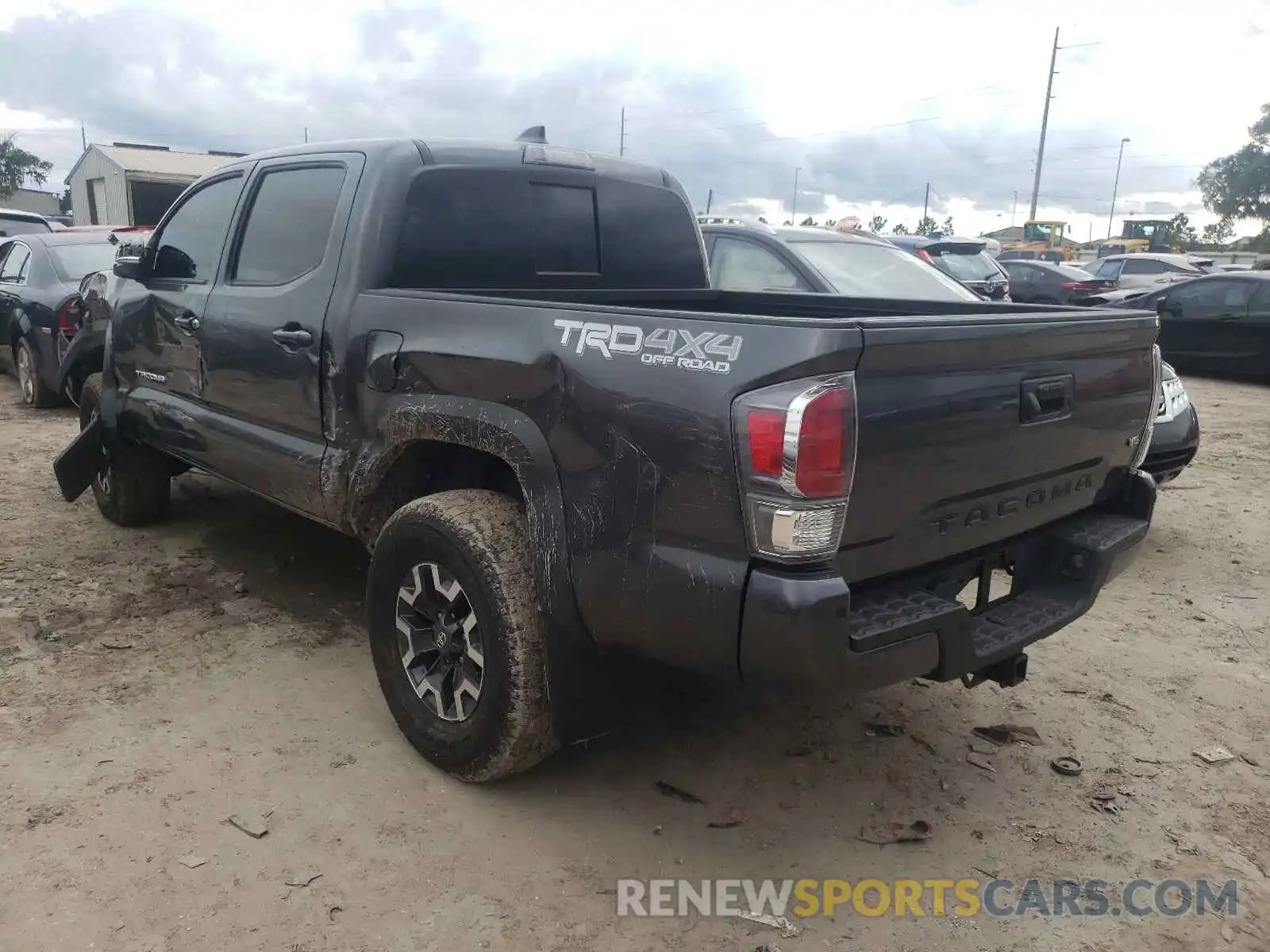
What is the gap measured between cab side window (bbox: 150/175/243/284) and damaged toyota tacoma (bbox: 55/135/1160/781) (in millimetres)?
33

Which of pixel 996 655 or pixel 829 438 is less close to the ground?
pixel 829 438

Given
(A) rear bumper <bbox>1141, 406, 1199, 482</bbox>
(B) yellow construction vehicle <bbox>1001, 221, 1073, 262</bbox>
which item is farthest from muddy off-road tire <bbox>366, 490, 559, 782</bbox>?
(B) yellow construction vehicle <bbox>1001, 221, 1073, 262</bbox>

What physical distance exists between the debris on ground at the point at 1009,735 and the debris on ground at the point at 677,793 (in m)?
1.12

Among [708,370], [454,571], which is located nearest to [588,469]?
[708,370]

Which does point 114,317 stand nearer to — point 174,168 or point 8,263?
point 8,263

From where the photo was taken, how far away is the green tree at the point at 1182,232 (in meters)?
58.3

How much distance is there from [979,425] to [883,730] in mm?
1387

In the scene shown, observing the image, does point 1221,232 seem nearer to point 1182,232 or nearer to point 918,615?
point 1182,232

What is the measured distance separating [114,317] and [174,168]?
784 inches

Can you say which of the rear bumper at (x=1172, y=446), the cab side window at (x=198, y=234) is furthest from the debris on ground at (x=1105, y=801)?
the cab side window at (x=198, y=234)

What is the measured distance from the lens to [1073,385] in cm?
282

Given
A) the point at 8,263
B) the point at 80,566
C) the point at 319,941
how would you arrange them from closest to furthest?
1. the point at 319,941
2. the point at 80,566
3. the point at 8,263

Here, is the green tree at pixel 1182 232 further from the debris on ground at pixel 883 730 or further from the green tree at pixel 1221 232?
the debris on ground at pixel 883 730

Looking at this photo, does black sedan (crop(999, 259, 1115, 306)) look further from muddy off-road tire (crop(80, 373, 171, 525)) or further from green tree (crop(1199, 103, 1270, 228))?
green tree (crop(1199, 103, 1270, 228))
